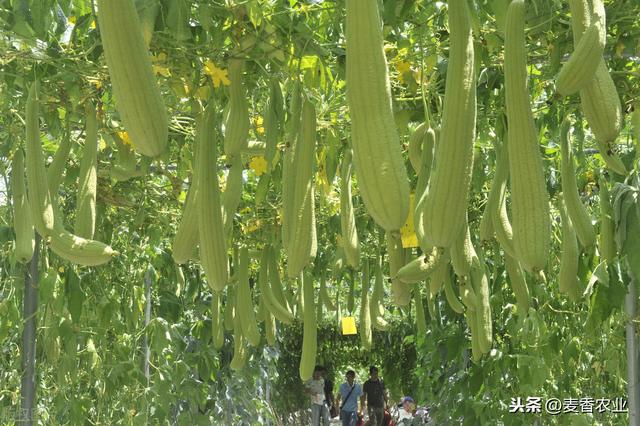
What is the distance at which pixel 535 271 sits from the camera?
4.66ft

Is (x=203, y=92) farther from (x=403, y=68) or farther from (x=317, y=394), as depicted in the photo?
(x=317, y=394)

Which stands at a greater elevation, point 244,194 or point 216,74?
point 244,194

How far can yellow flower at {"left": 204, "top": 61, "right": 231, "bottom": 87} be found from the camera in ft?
9.41

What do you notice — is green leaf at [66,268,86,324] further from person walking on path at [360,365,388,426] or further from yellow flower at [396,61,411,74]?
person walking on path at [360,365,388,426]

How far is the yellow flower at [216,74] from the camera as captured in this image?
2867mm

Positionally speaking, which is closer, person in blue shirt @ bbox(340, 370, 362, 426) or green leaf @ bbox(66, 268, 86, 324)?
green leaf @ bbox(66, 268, 86, 324)

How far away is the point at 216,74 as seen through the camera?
9.50ft

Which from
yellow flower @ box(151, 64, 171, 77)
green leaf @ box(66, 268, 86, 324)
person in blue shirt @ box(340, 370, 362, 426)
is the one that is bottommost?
person in blue shirt @ box(340, 370, 362, 426)

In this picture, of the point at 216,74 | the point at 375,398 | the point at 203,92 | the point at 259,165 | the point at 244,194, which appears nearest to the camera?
the point at 216,74

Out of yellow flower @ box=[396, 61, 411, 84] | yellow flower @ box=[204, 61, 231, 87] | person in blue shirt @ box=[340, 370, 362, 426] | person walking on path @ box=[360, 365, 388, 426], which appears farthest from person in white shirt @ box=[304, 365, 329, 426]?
yellow flower @ box=[204, 61, 231, 87]

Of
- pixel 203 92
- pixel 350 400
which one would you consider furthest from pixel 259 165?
pixel 350 400

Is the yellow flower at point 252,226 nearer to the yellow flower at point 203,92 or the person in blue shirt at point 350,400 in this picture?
the yellow flower at point 203,92

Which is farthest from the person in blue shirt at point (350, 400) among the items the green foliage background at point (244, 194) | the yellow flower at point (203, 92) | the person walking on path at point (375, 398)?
the yellow flower at point (203, 92)

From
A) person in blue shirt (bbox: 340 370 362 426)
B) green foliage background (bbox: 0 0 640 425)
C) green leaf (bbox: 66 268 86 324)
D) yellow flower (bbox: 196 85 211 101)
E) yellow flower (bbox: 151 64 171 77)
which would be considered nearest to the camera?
A: green foliage background (bbox: 0 0 640 425)
